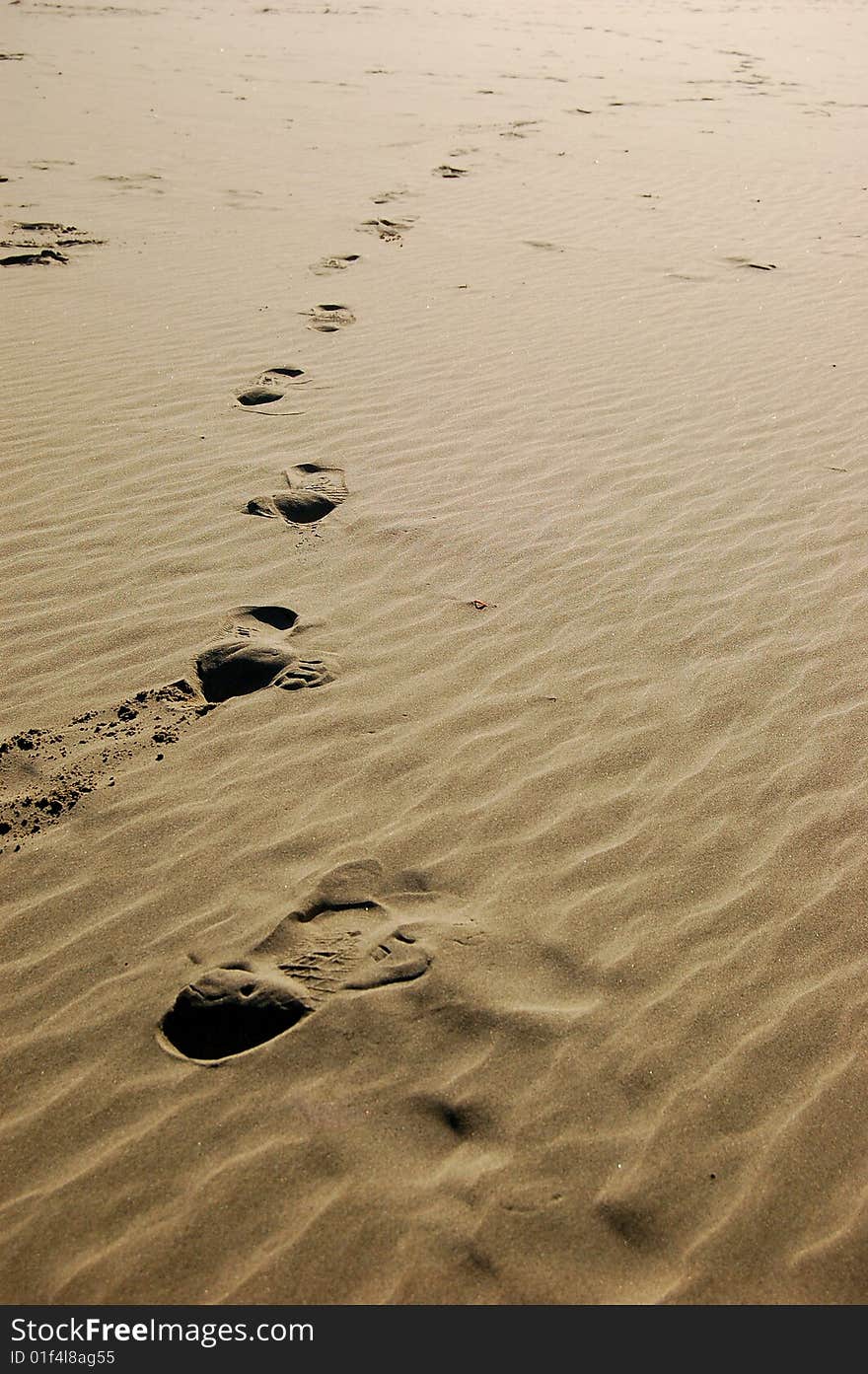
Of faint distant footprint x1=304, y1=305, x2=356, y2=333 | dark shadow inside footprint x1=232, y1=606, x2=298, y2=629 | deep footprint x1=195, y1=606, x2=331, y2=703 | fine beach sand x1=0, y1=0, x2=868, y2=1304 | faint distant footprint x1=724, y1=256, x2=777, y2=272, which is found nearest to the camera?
fine beach sand x1=0, y1=0, x2=868, y2=1304

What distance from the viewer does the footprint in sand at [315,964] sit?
2391 mm

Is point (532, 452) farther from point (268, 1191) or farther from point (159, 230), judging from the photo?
point (159, 230)

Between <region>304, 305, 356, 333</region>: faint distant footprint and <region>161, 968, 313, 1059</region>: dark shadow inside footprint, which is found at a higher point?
<region>304, 305, 356, 333</region>: faint distant footprint

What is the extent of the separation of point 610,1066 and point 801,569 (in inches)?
100

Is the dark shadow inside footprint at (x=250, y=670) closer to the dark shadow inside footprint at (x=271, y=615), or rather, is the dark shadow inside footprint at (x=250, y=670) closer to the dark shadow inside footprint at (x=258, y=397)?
the dark shadow inside footprint at (x=271, y=615)

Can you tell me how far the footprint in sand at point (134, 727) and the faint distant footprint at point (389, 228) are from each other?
18.8 feet

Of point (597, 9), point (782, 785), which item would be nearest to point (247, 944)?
point (782, 785)

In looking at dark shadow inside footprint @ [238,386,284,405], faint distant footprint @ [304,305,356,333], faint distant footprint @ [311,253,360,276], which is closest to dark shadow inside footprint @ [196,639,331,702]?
dark shadow inside footprint @ [238,386,284,405]

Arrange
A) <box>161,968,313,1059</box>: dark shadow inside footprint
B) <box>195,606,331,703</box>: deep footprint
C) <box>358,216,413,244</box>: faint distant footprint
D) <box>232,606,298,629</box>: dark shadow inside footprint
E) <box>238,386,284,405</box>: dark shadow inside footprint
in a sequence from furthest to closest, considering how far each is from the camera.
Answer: <box>358,216,413,244</box>: faint distant footprint, <box>238,386,284,405</box>: dark shadow inside footprint, <box>232,606,298,629</box>: dark shadow inside footprint, <box>195,606,331,703</box>: deep footprint, <box>161,968,313,1059</box>: dark shadow inside footprint

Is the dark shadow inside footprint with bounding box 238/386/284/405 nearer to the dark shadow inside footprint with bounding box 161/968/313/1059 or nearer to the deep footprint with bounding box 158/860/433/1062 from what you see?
the deep footprint with bounding box 158/860/433/1062

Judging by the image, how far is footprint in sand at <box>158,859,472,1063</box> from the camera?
7.84 ft

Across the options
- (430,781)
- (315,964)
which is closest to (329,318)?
(430,781)

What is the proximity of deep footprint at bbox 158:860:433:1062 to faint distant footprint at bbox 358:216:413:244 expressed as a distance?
704 centimetres

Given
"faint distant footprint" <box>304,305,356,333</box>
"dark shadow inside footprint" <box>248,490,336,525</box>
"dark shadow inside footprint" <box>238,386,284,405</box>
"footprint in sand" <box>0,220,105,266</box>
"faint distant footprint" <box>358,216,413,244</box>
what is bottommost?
"dark shadow inside footprint" <box>248,490,336,525</box>
